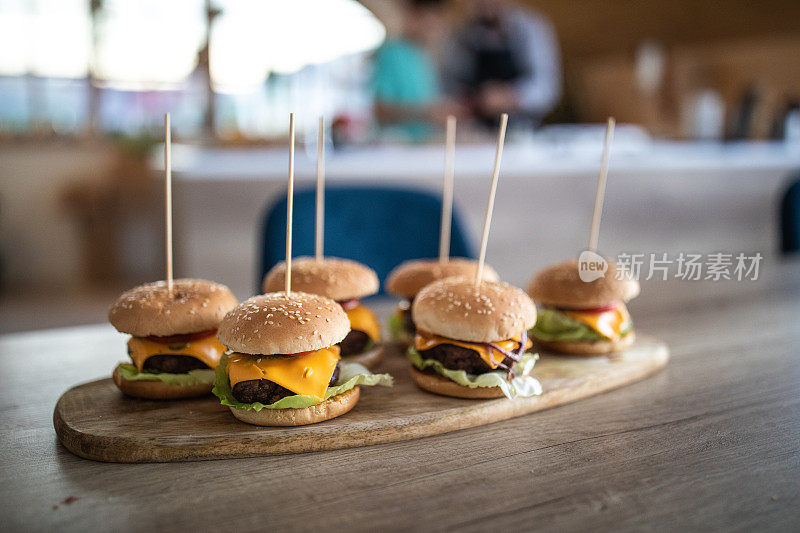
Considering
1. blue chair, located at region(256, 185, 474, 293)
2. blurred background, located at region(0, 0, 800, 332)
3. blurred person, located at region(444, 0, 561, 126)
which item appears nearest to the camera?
blue chair, located at region(256, 185, 474, 293)

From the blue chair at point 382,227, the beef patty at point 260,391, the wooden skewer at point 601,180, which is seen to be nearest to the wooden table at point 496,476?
the beef patty at point 260,391

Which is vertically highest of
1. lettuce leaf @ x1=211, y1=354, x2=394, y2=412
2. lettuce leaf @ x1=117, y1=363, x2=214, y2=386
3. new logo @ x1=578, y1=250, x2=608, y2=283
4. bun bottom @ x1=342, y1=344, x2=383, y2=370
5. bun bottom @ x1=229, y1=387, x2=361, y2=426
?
new logo @ x1=578, y1=250, x2=608, y2=283

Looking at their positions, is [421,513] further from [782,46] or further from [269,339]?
[782,46]

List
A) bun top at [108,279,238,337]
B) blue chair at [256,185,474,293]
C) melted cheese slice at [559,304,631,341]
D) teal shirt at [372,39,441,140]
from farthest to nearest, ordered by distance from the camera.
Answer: teal shirt at [372,39,441,140] → blue chair at [256,185,474,293] → melted cheese slice at [559,304,631,341] → bun top at [108,279,238,337]

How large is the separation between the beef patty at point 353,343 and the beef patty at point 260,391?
1.40 ft

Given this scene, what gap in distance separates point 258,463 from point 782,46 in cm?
820

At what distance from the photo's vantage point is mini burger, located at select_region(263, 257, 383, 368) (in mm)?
1795

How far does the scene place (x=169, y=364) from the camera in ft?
5.05

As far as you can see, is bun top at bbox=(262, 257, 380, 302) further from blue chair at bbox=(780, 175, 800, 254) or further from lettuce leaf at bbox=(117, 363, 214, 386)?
blue chair at bbox=(780, 175, 800, 254)

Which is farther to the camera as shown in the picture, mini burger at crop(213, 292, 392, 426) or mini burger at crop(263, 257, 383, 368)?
mini burger at crop(263, 257, 383, 368)

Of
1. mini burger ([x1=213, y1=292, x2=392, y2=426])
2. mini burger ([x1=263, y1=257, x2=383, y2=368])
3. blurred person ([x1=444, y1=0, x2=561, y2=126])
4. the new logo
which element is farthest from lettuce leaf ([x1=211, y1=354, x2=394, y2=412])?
blurred person ([x1=444, y1=0, x2=561, y2=126])

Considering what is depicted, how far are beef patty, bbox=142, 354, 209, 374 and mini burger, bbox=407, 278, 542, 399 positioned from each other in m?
0.55

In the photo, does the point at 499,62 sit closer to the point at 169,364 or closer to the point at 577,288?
the point at 577,288

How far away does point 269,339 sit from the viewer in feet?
4.43
